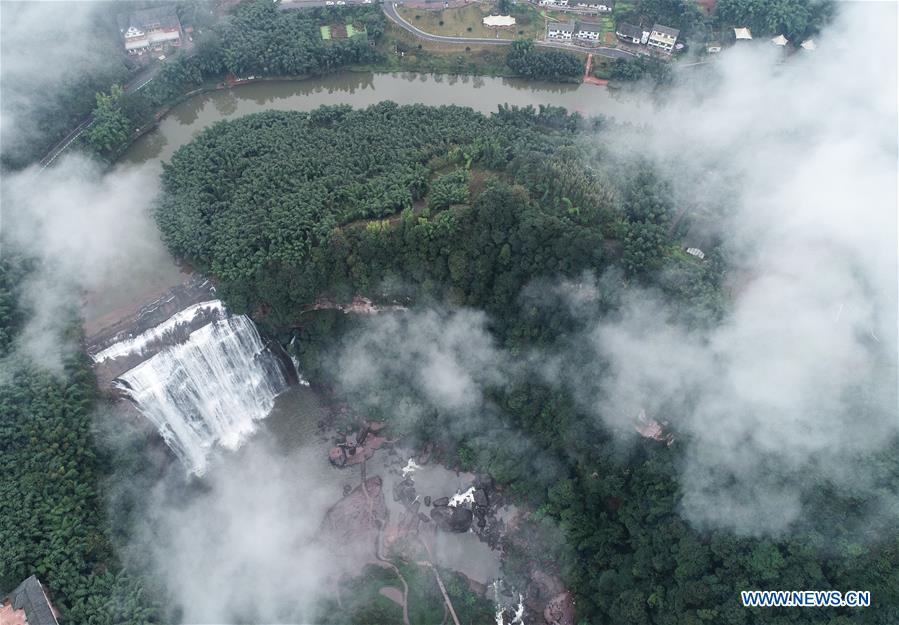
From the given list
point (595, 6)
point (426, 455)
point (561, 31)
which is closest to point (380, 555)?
point (426, 455)

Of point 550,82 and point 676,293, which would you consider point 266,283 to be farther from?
point 550,82

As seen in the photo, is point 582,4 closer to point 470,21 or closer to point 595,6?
point 595,6

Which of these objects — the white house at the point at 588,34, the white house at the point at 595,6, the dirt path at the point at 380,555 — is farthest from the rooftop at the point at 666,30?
the dirt path at the point at 380,555

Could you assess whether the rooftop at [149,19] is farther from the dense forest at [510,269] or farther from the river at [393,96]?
the dense forest at [510,269]

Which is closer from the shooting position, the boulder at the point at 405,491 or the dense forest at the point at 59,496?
the dense forest at the point at 59,496

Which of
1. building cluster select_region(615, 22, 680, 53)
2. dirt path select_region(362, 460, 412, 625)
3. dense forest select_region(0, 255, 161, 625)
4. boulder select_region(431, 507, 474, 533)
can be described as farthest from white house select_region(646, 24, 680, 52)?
dense forest select_region(0, 255, 161, 625)

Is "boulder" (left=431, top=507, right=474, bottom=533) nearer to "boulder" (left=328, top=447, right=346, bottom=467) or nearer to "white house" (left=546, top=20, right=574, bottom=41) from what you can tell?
"boulder" (left=328, top=447, right=346, bottom=467)

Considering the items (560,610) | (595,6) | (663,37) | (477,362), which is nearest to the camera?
(560,610)
